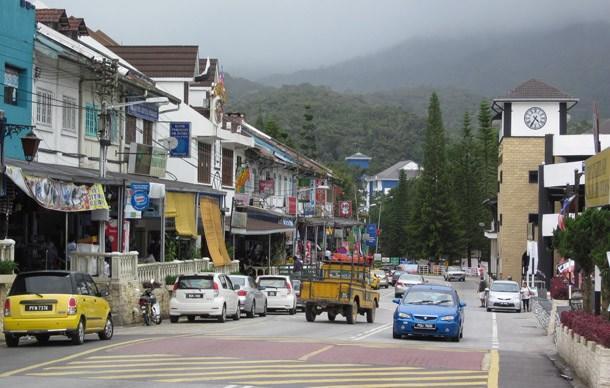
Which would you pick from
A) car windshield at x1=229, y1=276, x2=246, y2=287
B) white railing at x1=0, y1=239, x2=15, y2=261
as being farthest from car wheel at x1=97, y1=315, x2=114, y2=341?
car windshield at x1=229, y1=276, x2=246, y2=287

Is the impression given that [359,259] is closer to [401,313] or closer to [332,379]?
[401,313]

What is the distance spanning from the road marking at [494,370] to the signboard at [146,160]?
21.6 meters

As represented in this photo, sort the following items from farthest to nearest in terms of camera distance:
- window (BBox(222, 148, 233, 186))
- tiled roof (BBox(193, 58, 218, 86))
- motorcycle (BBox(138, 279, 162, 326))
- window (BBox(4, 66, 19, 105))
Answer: window (BBox(222, 148, 233, 186)) → tiled roof (BBox(193, 58, 218, 86)) → motorcycle (BBox(138, 279, 162, 326)) → window (BBox(4, 66, 19, 105))

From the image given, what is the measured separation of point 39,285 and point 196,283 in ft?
36.4

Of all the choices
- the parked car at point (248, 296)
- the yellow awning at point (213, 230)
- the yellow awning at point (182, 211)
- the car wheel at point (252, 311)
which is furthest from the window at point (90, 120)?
the car wheel at point (252, 311)

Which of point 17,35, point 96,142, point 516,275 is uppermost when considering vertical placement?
point 17,35

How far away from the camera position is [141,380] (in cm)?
1692

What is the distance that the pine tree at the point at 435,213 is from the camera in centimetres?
11150

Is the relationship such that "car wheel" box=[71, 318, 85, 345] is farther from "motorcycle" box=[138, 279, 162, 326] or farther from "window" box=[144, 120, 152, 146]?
"window" box=[144, 120, 152, 146]

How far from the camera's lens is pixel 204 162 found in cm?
5403

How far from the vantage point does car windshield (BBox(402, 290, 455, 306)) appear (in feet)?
98.1

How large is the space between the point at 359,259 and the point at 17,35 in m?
14.4

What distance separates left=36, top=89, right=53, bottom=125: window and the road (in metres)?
8.29

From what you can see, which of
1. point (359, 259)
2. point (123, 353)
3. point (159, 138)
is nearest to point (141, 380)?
point (123, 353)
